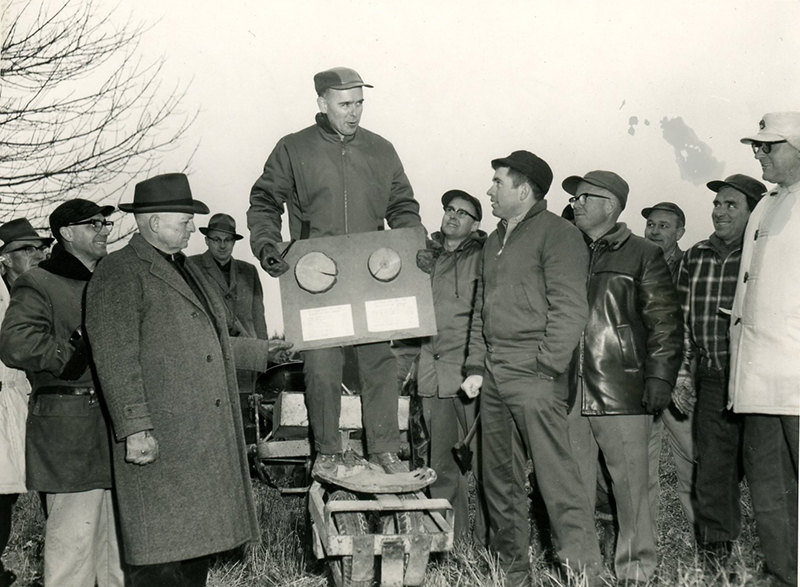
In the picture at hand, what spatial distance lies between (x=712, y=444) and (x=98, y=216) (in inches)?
165

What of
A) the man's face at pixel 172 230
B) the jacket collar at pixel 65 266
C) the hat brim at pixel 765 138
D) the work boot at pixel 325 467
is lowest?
the work boot at pixel 325 467

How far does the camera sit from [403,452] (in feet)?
18.1

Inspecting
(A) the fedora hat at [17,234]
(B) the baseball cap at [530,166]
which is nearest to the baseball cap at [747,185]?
(B) the baseball cap at [530,166]

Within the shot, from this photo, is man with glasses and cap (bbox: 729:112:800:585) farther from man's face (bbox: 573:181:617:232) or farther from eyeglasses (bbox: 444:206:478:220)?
eyeglasses (bbox: 444:206:478:220)

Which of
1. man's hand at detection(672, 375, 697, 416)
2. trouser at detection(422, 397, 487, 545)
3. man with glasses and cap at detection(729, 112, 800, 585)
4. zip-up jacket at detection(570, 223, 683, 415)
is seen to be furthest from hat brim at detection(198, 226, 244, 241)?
man with glasses and cap at detection(729, 112, 800, 585)

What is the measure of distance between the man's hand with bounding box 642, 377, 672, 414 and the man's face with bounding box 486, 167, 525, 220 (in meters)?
1.34

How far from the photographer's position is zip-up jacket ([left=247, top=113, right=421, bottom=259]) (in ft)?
15.0

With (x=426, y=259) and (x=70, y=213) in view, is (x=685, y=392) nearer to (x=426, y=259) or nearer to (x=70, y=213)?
(x=426, y=259)

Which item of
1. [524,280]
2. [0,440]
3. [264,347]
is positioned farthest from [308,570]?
[524,280]

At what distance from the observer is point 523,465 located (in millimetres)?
4484

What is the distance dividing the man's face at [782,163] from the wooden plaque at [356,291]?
197cm

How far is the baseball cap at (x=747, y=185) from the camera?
17.3 feet

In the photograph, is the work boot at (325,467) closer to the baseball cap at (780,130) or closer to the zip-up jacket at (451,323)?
the zip-up jacket at (451,323)

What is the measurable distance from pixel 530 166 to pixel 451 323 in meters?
1.62
